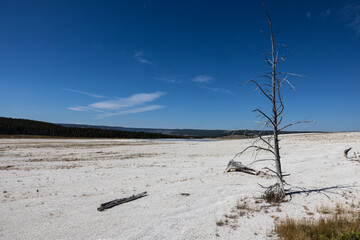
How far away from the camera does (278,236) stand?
5.56 metres

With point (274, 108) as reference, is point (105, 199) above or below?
below

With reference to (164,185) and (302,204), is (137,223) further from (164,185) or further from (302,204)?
(302,204)

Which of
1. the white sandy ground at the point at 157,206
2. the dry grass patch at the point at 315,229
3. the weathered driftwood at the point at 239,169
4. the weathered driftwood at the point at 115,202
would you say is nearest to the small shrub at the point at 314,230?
the dry grass patch at the point at 315,229

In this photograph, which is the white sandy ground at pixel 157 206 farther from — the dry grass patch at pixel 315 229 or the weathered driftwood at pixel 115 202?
the dry grass patch at pixel 315 229

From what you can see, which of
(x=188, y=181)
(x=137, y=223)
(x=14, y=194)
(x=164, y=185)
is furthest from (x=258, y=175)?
(x=14, y=194)

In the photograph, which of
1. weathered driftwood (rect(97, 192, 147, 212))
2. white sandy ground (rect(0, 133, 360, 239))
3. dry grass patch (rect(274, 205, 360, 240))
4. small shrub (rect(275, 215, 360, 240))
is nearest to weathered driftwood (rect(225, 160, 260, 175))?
white sandy ground (rect(0, 133, 360, 239))

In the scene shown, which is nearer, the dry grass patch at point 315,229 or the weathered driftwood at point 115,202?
the dry grass patch at point 315,229

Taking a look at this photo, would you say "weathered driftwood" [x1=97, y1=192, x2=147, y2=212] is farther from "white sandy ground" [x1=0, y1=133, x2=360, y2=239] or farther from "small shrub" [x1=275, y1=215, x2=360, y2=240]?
"small shrub" [x1=275, y1=215, x2=360, y2=240]

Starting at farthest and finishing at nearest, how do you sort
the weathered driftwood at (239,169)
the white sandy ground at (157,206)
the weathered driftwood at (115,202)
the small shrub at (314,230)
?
the weathered driftwood at (239,169) < the weathered driftwood at (115,202) < the white sandy ground at (157,206) < the small shrub at (314,230)

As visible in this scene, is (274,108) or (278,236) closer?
(278,236)

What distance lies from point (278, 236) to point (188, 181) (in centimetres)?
724

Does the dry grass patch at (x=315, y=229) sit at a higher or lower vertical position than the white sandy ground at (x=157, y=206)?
higher

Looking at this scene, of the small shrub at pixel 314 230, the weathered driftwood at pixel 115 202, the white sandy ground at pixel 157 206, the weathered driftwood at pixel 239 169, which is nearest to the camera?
the small shrub at pixel 314 230

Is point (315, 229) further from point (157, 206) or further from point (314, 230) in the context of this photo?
point (157, 206)
